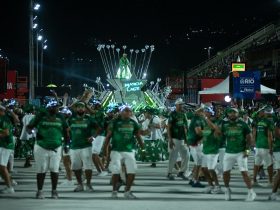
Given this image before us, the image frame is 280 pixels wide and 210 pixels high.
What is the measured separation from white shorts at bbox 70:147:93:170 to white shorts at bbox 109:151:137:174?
0.98m

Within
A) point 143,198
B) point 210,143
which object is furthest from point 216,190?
point 143,198

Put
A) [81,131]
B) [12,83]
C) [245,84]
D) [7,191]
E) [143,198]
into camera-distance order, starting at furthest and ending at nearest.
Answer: [12,83]
[245,84]
[81,131]
[7,191]
[143,198]

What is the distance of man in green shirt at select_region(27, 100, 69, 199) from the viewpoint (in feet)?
41.1

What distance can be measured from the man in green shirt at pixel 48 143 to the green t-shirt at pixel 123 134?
101cm

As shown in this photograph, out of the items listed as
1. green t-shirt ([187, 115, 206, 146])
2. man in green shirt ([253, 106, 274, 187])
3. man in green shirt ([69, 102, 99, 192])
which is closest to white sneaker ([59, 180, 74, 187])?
man in green shirt ([69, 102, 99, 192])

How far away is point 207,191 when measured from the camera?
1398 centimetres

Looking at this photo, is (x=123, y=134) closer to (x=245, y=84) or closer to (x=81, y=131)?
(x=81, y=131)

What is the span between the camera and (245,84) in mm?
24281

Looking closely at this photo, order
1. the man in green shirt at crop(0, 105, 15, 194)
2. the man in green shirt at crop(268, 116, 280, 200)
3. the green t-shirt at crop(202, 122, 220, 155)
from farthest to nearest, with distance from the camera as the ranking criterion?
1. the green t-shirt at crop(202, 122, 220, 155)
2. the man in green shirt at crop(0, 105, 15, 194)
3. the man in green shirt at crop(268, 116, 280, 200)

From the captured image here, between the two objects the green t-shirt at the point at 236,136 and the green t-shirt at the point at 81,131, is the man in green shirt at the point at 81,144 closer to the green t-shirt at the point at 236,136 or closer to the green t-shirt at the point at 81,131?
the green t-shirt at the point at 81,131

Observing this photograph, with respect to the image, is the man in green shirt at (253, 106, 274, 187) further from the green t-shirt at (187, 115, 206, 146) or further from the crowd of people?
the green t-shirt at (187, 115, 206, 146)

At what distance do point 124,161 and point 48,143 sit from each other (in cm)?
157

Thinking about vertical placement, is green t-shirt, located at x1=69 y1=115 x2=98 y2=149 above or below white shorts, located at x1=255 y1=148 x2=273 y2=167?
above

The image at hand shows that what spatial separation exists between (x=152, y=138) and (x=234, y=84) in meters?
4.21
